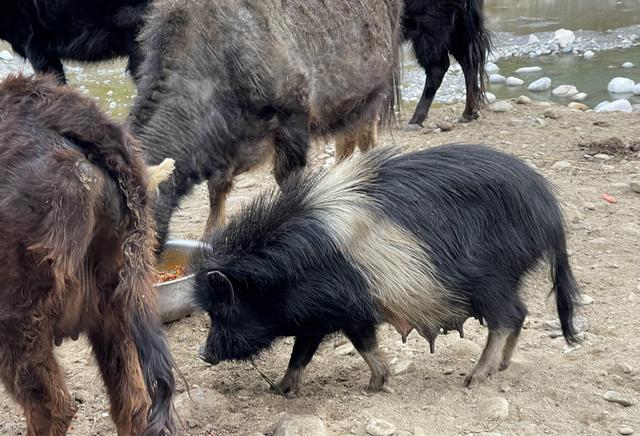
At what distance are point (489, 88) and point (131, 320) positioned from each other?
9065 millimetres

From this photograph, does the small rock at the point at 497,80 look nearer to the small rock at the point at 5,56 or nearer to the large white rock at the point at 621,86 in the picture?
the large white rock at the point at 621,86

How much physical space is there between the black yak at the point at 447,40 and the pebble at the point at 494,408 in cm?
525

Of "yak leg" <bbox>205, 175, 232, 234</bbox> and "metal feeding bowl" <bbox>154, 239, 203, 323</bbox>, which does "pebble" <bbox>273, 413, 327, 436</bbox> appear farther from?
"yak leg" <bbox>205, 175, 232, 234</bbox>

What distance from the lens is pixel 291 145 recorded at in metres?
5.23

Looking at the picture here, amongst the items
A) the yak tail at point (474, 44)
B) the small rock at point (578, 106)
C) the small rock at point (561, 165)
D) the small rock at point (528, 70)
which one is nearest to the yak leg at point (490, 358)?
the small rock at point (561, 165)

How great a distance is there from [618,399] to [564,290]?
0.67 m

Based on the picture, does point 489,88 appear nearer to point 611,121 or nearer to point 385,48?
point 611,121

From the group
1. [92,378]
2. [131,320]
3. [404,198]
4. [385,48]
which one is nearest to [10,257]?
[131,320]

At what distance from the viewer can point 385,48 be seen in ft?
20.4

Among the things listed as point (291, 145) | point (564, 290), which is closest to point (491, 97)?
point (291, 145)

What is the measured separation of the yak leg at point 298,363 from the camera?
4.17 m

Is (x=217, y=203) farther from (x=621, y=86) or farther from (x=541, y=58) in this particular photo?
(x=541, y=58)

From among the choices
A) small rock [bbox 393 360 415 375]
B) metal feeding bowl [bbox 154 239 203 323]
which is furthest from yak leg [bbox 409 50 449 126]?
small rock [bbox 393 360 415 375]

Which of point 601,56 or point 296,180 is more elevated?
point 296,180
